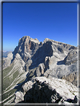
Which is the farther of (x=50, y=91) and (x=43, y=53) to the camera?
(x=43, y=53)

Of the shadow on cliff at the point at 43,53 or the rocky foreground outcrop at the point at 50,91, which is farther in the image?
the shadow on cliff at the point at 43,53

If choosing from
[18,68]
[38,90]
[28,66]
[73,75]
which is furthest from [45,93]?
[18,68]

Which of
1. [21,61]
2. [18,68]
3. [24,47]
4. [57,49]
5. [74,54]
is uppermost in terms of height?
[24,47]

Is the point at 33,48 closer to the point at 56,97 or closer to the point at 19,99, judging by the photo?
the point at 19,99

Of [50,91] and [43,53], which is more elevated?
[43,53]

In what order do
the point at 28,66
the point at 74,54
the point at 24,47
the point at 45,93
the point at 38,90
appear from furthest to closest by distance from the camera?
the point at 24,47 → the point at 28,66 → the point at 74,54 → the point at 38,90 → the point at 45,93

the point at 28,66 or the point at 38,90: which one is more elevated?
the point at 38,90

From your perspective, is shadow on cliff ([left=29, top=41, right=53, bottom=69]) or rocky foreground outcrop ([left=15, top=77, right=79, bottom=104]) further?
shadow on cliff ([left=29, top=41, right=53, bottom=69])

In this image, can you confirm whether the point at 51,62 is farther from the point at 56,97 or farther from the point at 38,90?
the point at 56,97

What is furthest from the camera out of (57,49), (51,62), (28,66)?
(28,66)

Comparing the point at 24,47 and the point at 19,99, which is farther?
the point at 24,47
